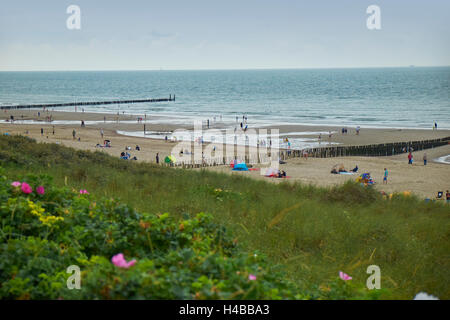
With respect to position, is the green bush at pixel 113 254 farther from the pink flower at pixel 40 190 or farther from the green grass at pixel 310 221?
the green grass at pixel 310 221

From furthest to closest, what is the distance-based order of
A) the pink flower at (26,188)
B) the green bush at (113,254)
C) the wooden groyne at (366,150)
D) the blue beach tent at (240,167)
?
1. the wooden groyne at (366,150)
2. the blue beach tent at (240,167)
3. the pink flower at (26,188)
4. the green bush at (113,254)

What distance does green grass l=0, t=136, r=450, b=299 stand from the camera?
232 inches

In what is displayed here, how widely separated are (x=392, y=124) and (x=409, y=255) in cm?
5729

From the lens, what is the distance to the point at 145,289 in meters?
2.92

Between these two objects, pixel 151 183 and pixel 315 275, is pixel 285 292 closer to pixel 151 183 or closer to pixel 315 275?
pixel 315 275

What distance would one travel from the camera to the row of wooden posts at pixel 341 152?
35062mm

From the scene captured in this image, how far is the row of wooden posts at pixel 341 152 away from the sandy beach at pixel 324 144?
1280 mm

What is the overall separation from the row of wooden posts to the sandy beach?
1.28 meters

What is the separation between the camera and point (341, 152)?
132ft

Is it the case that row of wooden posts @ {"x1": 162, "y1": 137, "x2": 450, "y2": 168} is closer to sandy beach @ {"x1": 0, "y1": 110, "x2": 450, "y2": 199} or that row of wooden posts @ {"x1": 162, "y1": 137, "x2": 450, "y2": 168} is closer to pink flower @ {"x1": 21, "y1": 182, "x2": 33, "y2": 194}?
sandy beach @ {"x1": 0, "y1": 110, "x2": 450, "y2": 199}

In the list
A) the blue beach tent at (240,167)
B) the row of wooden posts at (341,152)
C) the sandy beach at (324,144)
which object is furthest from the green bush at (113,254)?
the row of wooden posts at (341,152)

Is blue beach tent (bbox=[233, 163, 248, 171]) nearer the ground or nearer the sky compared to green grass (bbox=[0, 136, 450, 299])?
nearer the ground

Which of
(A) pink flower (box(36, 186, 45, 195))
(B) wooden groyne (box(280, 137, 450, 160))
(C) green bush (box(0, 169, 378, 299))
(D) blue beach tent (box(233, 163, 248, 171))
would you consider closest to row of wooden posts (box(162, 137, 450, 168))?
(B) wooden groyne (box(280, 137, 450, 160))
